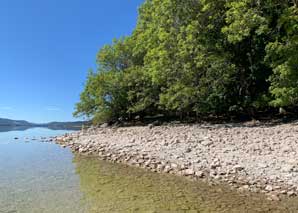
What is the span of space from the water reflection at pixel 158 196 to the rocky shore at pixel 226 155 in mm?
618

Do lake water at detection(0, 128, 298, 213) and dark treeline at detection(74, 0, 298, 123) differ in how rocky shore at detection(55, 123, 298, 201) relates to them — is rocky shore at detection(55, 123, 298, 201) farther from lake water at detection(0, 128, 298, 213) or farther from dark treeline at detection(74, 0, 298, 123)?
dark treeline at detection(74, 0, 298, 123)

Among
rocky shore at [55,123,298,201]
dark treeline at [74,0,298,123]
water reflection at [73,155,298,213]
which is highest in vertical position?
dark treeline at [74,0,298,123]

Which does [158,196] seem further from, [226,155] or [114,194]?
[226,155]

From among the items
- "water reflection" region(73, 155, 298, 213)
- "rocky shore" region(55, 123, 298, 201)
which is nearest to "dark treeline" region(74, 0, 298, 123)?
"rocky shore" region(55, 123, 298, 201)

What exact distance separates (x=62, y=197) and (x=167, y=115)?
1943 cm

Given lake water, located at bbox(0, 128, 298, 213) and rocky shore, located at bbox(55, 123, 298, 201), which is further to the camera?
rocky shore, located at bbox(55, 123, 298, 201)

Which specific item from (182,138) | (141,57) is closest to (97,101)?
(141,57)

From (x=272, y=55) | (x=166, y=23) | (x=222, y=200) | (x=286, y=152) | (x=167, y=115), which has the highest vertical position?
(x=166, y=23)

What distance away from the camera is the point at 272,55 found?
47.5ft

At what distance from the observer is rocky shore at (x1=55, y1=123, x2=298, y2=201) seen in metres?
7.86

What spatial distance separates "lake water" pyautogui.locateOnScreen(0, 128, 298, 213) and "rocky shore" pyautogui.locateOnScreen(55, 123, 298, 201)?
0.62m

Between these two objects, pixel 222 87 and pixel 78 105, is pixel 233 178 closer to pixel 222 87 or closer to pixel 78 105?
pixel 222 87

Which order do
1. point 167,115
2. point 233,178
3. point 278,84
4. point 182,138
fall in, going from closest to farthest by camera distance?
point 233,178, point 182,138, point 278,84, point 167,115

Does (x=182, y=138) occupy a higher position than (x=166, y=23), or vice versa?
(x=166, y=23)
